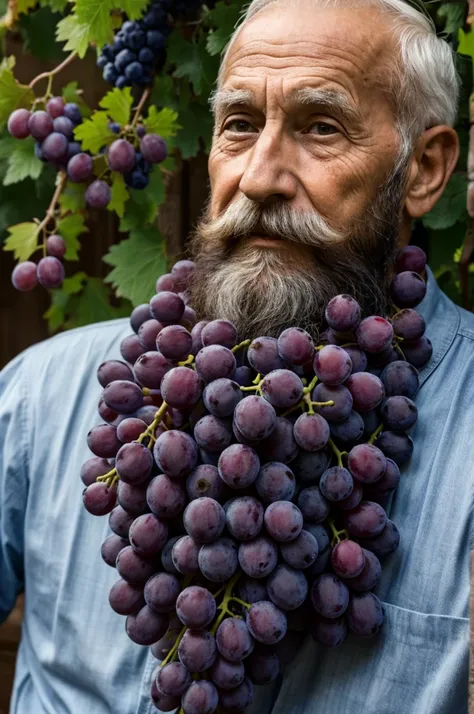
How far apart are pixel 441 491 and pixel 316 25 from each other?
71cm

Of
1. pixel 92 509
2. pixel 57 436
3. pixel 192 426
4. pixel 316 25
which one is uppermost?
pixel 316 25

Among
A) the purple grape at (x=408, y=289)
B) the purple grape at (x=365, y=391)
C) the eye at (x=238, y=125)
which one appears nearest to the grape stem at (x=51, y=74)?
the eye at (x=238, y=125)

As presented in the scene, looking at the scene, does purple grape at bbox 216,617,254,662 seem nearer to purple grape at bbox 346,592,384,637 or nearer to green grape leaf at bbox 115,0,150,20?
purple grape at bbox 346,592,384,637

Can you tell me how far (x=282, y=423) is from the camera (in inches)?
39.2

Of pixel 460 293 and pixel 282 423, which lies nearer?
pixel 282 423

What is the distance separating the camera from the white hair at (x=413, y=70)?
1.26 metres

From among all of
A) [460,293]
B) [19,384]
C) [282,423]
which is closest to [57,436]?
[19,384]

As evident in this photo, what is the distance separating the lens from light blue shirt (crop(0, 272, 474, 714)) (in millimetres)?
1046

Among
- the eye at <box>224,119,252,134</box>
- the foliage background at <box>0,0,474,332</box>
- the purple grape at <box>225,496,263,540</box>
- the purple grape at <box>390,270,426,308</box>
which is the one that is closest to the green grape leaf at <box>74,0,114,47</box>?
the foliage background at <box>0,0,474,332</box>

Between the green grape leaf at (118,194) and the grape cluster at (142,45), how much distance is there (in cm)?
18

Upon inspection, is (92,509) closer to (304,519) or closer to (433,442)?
(304,519)

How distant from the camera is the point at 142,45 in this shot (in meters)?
1.56

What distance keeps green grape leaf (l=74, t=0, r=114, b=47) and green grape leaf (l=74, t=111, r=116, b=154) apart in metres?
0.14

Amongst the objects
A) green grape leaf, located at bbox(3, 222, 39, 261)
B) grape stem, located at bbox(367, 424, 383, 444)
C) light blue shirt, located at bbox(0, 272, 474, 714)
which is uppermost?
grape stem, located at bbox(367, 424, 383, 444)
